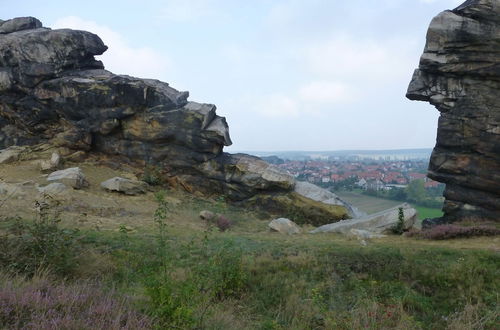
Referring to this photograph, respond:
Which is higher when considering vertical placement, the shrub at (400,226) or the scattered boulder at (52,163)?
the scattered boulder at (52,163)

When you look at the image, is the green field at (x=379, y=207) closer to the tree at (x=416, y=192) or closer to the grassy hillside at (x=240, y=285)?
the tree at (x=416, y=192)

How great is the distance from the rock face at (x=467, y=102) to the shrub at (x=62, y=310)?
2157 cm

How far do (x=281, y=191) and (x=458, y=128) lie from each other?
38.4ft

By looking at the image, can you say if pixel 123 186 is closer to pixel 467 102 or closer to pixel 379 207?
pixel 467 102

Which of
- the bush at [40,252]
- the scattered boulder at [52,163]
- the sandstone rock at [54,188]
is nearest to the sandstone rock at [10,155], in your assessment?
the scattered boulder at [52,163]

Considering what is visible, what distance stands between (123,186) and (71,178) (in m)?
3.12

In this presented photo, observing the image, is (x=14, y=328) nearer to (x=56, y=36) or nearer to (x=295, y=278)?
(x=295, y=278)

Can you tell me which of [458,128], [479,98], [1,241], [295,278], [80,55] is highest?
[80,55]

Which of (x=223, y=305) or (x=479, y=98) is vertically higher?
(x=479, y=98)

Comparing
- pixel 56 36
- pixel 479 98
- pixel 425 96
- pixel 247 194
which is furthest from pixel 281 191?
pixel 56 36

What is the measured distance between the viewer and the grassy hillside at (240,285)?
4.30 meters

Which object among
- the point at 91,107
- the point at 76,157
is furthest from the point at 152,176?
the point at 91,107

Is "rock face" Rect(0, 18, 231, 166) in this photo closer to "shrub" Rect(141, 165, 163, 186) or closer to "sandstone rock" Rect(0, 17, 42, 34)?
"shrub" Rect(141, 165, 163, 186)

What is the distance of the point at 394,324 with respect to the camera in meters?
6.04
